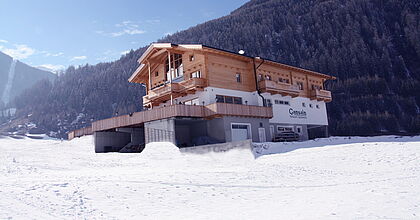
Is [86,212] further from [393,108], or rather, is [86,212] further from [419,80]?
[419,80]

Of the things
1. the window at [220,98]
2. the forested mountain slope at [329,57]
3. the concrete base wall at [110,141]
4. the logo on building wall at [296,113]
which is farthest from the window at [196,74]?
the forested mountain slope at [329,57]

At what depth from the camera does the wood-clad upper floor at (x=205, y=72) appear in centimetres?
3247

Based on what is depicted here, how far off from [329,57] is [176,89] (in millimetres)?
109642

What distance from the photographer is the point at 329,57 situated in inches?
5054

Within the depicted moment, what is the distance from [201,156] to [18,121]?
169 meters

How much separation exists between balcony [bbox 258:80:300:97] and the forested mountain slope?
62.7m

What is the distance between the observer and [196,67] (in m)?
33.5

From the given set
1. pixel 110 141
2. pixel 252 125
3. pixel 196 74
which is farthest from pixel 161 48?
pixel 252 125

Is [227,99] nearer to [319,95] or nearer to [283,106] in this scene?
[283,106]

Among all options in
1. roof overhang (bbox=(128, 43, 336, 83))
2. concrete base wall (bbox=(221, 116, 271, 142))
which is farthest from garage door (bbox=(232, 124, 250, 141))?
roof overhang (bbox=(128, 43, 336, 83))

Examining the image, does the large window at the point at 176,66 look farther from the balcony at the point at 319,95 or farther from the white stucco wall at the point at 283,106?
the balcony at the point at 319,95

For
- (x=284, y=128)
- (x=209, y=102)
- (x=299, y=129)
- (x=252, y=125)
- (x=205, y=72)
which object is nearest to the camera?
(x=209, y=102)

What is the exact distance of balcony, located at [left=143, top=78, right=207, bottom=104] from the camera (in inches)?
1238

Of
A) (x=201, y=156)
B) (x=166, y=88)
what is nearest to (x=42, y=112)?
(x=166, y=88)
